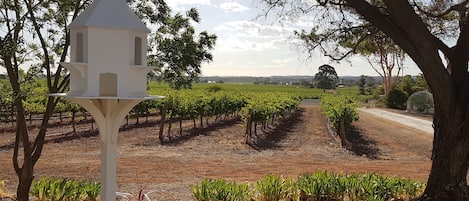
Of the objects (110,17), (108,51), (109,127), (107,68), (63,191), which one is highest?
(110,17)

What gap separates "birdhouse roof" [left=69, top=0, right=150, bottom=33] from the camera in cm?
496

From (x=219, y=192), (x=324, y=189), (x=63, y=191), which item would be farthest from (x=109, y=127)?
(x=324, y=189)

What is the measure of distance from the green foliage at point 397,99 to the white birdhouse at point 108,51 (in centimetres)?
4510

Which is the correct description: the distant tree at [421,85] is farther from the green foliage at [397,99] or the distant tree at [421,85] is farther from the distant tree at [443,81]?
the distant tree at [443,81]

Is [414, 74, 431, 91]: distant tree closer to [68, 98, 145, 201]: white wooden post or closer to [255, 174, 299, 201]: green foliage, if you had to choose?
[255, 174, 299, 201]: green foliage

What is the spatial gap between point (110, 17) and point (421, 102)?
3941cm

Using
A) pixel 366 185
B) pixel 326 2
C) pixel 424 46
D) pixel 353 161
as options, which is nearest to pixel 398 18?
pixel 424 46

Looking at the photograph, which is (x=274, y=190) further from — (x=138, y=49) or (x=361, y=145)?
(x=361, y=145)

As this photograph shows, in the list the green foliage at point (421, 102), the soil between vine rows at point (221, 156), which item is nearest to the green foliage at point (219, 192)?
the soil between vine rows at point (221, 156)

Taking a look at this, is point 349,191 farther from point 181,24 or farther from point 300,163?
point 300,163

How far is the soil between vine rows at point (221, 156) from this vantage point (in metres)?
13.6

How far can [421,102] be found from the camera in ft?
133

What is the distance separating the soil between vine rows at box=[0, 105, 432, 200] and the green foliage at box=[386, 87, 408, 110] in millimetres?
19944

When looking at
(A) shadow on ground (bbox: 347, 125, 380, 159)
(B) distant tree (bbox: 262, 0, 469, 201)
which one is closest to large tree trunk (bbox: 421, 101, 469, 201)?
(B) distant tree (bbox: 262, 0, 469, 201)
